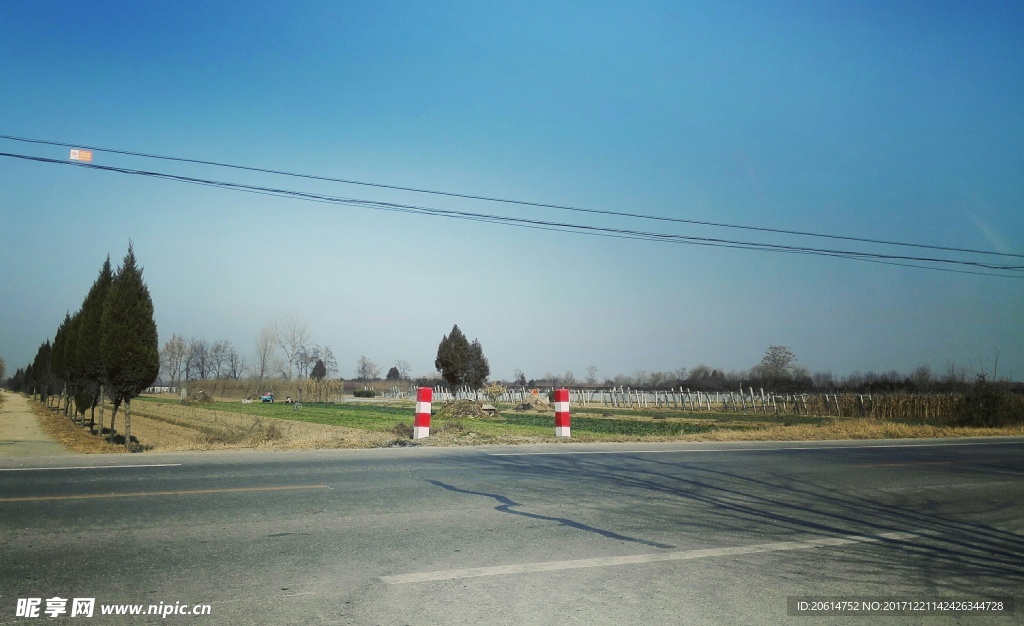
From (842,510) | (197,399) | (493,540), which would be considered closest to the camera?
(493,540)

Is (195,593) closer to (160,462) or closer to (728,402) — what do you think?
(160,462)

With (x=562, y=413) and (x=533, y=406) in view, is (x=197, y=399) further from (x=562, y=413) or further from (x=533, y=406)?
(x=562, y=413)

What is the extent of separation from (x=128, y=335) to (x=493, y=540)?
17691mm

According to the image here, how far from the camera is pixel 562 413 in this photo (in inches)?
653

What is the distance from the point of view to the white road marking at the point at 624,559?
460cm

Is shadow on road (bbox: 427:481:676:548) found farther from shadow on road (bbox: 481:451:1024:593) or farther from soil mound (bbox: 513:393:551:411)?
soil mound (bbox: 513:393:551:411)

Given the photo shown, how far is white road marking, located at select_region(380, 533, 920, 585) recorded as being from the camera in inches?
181

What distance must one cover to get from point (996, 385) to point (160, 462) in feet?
103

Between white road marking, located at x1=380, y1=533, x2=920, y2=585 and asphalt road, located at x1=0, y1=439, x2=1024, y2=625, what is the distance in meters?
0.03

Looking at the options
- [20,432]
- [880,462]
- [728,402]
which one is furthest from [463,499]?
[728,402]

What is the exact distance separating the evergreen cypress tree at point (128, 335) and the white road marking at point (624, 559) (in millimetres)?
18011

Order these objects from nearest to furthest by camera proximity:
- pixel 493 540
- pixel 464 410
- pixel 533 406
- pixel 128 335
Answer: pixel 493 540, pixel 128 335, pixel 464 410, pixel 533 406

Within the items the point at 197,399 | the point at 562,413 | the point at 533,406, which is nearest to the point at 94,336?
the point at 562,413

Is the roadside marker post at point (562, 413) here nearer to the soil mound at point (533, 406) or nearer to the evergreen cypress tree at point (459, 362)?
the soil mound at point (533, 406)
